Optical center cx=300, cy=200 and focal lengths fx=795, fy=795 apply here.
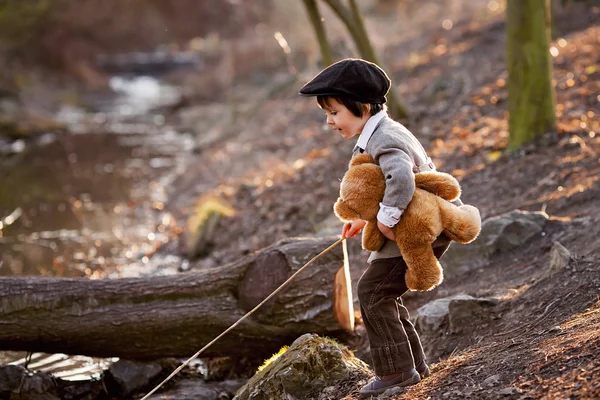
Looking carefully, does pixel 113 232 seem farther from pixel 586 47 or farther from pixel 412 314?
pixel 586 47

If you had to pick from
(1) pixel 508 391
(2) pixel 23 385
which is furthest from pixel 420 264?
(2) pixel 23 385

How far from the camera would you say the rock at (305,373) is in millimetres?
4965

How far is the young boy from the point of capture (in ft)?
14.0

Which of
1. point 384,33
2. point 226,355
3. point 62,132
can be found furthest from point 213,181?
point 384,33

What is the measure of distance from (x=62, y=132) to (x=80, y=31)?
15238 mm

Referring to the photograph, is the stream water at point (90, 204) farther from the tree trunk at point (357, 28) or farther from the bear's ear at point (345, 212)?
the tree trunk at point (357, 28)

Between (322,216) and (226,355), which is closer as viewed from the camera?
(226,355)

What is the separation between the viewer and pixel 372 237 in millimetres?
4457

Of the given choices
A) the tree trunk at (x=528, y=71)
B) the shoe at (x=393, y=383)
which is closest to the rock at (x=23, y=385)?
the shoe at (x=393, y=383)

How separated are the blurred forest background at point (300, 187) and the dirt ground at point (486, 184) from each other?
0.03 meters

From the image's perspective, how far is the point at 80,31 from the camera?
37.6 meters

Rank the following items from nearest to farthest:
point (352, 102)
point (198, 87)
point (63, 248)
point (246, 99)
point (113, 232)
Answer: point (352, 102) → point (63, 248) → point (113, 232) → point (246, 99) → point (198, 87)

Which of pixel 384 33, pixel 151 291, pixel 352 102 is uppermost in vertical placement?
pixel 352 102

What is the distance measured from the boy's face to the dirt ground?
1.49m
